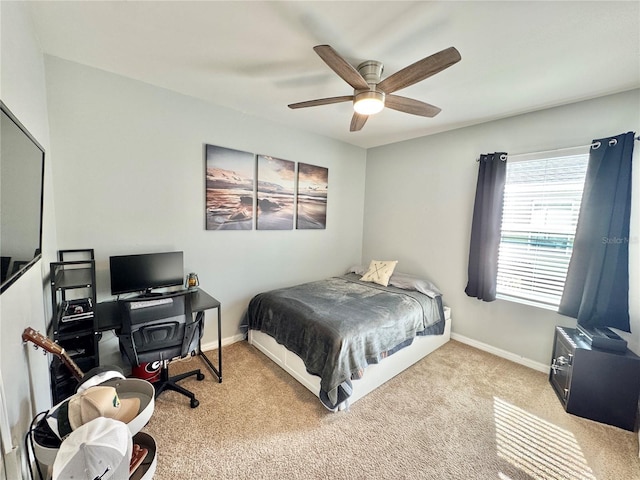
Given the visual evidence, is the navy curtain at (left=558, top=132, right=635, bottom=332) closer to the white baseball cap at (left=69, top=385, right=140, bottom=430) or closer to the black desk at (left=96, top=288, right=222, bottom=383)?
the black desk at (left=96, top=288, right=222, bottom=383)

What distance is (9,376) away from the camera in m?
1.03

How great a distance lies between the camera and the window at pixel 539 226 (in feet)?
8.08

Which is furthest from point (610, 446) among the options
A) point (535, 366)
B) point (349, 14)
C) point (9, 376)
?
point (9, 376)

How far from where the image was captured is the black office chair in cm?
178

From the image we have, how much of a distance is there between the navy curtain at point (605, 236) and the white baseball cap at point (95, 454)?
3.29 meters

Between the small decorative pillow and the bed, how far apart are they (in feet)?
0.29

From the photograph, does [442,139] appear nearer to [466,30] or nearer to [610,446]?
[466,30]

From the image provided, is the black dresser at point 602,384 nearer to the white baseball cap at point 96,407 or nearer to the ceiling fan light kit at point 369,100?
the ceiling fan light kit at point 369,100

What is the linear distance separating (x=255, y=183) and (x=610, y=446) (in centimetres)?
363

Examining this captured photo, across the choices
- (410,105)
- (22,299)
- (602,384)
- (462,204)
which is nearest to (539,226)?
(462,204)

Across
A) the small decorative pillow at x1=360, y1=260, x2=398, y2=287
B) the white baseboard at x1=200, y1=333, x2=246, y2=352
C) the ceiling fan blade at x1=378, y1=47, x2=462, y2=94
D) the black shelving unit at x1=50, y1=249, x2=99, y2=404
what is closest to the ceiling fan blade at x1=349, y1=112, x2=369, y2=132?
the ceiling fan blade at x1=378, y1=47, x2=462, y2=94

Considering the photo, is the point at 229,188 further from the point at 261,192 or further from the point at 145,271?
the point at 145,271

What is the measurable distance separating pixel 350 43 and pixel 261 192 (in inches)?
70.8

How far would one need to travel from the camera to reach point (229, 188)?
2844 millimetres
